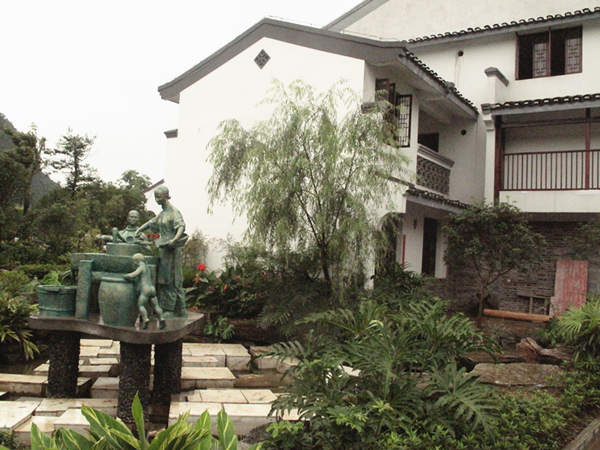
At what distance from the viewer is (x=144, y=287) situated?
5.33 m

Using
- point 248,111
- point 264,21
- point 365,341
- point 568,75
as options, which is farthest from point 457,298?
point 365,341

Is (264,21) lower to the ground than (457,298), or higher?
higher

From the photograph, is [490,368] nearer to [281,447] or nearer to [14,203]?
[281,447]

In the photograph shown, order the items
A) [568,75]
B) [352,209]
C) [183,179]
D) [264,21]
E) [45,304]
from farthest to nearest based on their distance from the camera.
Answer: [568,75], [183,179], [264,21], [352,209], [45,304]

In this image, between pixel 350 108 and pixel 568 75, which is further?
pixel 568 75

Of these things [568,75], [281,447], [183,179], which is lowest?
[281,447]

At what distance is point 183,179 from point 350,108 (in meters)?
5.11

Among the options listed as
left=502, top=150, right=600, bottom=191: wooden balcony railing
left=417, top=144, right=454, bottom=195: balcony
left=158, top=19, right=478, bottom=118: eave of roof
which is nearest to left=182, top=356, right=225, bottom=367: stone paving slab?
left=158, top=19, right=478, bottom=118: eave of roof

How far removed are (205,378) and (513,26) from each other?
513 inches

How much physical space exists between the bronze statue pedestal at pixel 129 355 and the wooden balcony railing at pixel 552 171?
10.5 metres

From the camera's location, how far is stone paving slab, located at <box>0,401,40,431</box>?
15.9 feet

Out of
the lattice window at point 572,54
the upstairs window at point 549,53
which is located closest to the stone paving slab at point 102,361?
the upstairs window at point 549,53

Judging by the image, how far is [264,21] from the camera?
11.9 meters

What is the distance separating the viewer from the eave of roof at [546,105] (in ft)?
40.0
